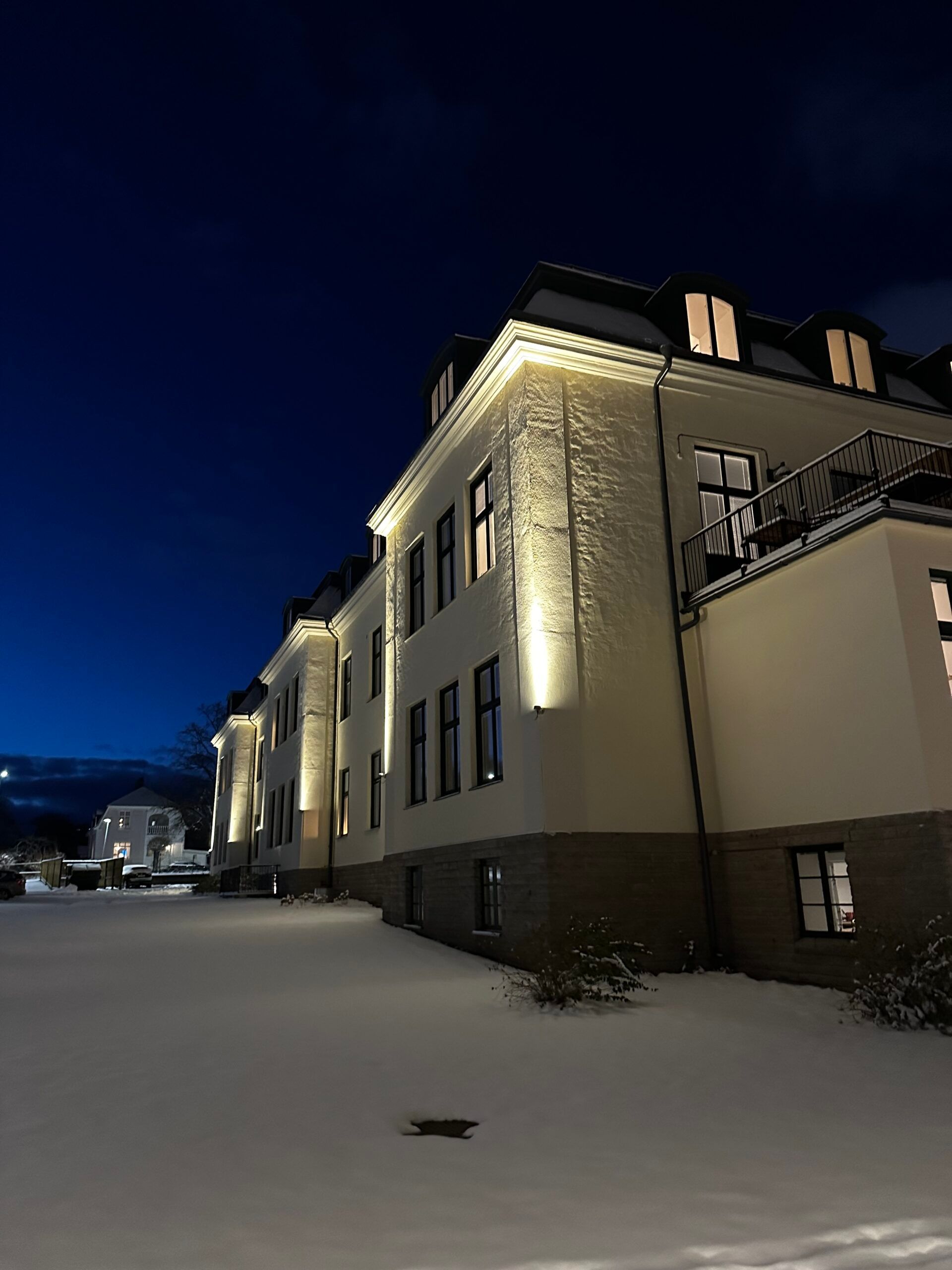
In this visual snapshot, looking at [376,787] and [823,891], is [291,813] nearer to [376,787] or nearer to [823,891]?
[376,787]

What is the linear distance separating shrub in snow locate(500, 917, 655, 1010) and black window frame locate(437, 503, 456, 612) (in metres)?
6.81

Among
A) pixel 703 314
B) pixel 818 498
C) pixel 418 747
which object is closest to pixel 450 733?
pixel 418 747

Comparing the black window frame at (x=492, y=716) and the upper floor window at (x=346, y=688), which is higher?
the upper floor window at (x=346, y=688)

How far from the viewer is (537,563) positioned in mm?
12672

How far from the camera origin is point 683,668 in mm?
13133

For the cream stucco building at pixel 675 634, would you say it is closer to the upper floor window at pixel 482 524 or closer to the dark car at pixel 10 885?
the upper floor window at pixel 482 524

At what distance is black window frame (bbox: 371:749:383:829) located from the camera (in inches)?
882

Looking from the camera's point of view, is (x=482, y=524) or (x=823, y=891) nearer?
(x=823, y=891)

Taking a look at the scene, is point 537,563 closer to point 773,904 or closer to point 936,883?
point 773,904

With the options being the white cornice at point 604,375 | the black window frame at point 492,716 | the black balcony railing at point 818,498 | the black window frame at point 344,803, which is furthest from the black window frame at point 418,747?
the black window frame at point 344,803

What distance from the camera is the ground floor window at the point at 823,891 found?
432 inches

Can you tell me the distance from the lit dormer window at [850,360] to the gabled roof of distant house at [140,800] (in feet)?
262

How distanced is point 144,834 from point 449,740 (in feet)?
260

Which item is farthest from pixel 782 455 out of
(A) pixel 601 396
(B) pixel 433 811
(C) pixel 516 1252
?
(C) pixel 516 1252
